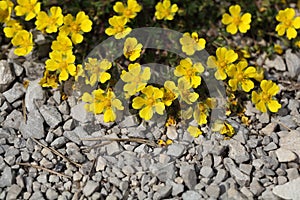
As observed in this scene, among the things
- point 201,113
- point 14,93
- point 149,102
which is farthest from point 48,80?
point 201,113

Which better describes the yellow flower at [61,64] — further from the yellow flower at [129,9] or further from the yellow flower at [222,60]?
the yellow flower at [222,60]

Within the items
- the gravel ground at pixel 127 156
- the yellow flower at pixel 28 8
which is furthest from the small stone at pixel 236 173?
the yellow flower at pixel 28 8

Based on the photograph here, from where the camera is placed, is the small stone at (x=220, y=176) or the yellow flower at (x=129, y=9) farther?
the yellow flower at (x=129, y=9)

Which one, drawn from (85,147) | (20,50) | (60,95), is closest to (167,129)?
(85,147)

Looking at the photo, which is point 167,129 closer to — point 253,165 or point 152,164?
point 152,164

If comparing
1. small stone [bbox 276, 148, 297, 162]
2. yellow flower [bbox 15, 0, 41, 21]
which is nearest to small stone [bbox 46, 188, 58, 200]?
yellow flower [bbox 15, 0, 41, 21]

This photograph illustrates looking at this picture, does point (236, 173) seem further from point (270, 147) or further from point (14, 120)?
point (14, 120)
